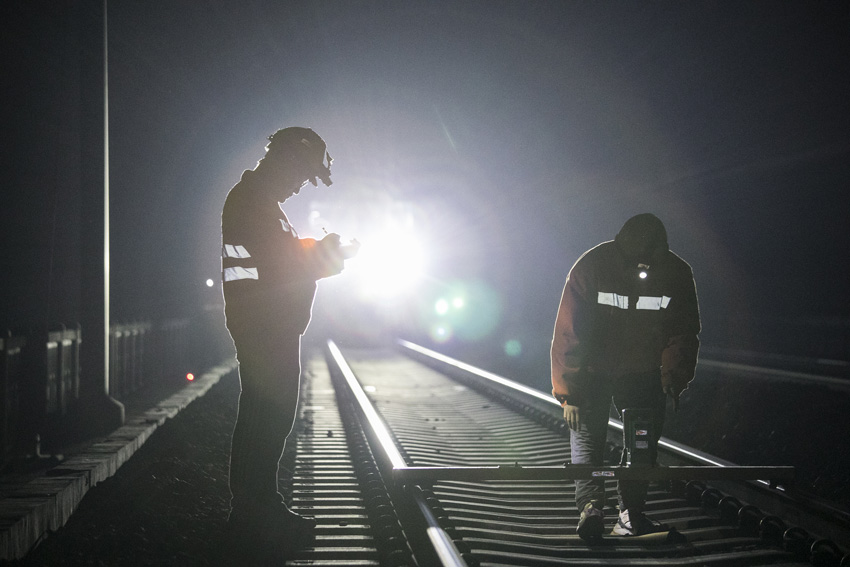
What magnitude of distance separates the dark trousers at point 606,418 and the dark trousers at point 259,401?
5.12 ft

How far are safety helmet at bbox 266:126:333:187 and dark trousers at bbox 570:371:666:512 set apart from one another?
5.95 feet

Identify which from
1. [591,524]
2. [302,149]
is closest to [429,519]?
[591,524]

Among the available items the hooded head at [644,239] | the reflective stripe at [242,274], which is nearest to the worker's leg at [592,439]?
the hooded head at [644,239]

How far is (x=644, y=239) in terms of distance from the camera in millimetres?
3764

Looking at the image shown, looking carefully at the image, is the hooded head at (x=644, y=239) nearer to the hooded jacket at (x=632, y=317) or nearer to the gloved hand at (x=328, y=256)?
the hooded jacket at (x=632, y=317)

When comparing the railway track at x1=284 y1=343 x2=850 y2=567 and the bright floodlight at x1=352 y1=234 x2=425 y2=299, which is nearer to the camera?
the railway track at x1=284 y1=343 x2=850 y2=567

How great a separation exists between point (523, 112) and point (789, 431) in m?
15.2

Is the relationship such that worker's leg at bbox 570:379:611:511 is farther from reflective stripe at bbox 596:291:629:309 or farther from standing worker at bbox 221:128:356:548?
standing worker at bbox 221:128:356:548

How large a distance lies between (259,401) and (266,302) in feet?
1.63

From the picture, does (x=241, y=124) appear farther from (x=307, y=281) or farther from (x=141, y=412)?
(x=307, y=281)

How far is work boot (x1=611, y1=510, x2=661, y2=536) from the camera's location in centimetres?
385

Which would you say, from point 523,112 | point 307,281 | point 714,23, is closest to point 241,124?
point 523,112

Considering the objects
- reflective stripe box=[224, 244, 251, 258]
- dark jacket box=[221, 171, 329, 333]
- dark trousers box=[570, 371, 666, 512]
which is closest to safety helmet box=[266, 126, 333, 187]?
dark jacket box=[221, 171, 329, 333]

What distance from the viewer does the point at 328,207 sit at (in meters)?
36.5
